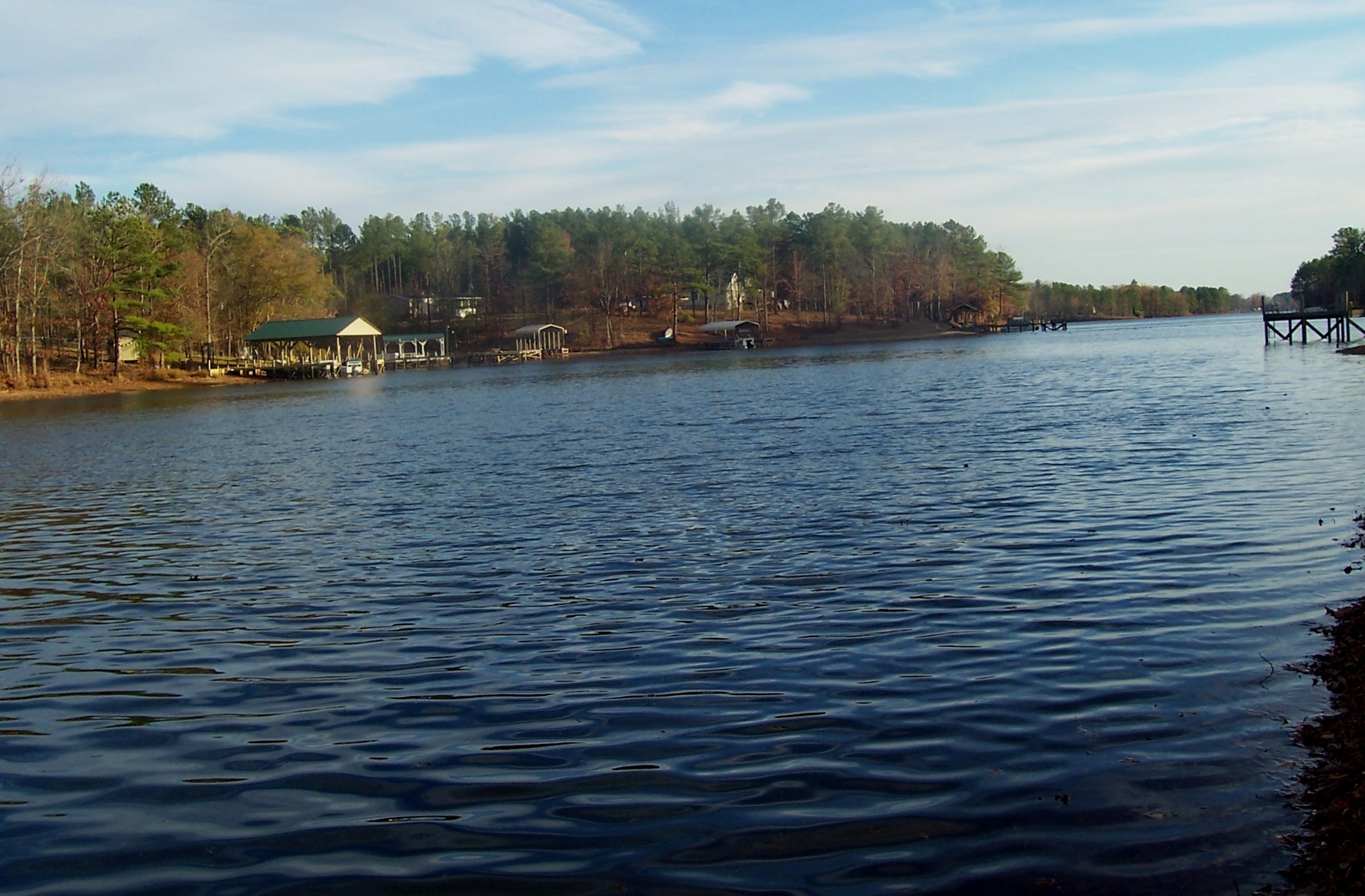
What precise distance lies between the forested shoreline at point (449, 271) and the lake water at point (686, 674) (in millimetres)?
70738

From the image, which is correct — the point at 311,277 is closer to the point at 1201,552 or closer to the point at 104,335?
the point at 104,335

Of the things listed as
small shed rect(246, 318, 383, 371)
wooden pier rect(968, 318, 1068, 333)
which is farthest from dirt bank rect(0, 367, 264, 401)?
wooden pier rect(968, 318, 1068, 333)

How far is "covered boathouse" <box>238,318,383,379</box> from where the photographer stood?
105m

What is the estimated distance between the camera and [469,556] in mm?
14422

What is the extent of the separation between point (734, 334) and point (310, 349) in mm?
52190

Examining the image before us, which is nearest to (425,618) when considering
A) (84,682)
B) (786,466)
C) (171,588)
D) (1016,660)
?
(84,682)

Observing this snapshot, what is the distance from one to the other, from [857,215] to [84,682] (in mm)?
170719

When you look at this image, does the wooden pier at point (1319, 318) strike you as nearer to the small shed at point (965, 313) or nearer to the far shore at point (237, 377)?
the far shore at point (237, 377)

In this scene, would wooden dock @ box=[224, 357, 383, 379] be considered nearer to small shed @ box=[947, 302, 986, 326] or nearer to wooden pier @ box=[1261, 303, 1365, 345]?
wooden pier @ box=[1261, 303, 1365, 345]

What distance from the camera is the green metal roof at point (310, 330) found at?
4131 inches

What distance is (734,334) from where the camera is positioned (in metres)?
138

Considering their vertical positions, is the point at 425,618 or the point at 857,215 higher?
the point at 857,215

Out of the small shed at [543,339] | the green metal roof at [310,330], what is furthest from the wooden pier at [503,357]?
the green metal roof at [310,330]

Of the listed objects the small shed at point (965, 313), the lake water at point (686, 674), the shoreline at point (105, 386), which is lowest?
the lake water at point (686, 674)
